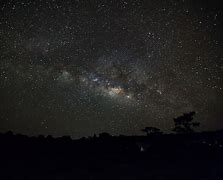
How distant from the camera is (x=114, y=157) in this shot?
12008 mm

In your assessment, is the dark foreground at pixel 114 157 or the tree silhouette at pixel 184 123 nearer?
the dark foreground at pixel 114 157

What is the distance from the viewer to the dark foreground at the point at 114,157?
10695 mm

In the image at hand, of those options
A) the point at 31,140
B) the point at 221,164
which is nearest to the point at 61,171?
the point at 31,140

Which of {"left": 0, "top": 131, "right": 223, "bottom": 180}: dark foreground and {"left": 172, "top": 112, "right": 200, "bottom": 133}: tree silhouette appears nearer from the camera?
{"left": 0, "top": 131, "right": 223, "bottom": 180}: dark foreground

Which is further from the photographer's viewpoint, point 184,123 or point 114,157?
point 184,123

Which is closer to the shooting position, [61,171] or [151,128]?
[61,171]

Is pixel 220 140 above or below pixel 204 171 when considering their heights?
above

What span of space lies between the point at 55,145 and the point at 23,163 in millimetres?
1327

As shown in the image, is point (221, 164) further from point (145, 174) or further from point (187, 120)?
point (187, 120)

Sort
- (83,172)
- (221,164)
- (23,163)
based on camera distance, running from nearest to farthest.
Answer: (23,163), (83,172), (221,164)

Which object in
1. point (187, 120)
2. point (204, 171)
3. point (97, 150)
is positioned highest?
point (187, 120)

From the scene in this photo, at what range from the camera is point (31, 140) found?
36.5 feet

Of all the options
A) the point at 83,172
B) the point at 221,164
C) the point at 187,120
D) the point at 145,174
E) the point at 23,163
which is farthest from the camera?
the point at 187,120

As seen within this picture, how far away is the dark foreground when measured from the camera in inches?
421
